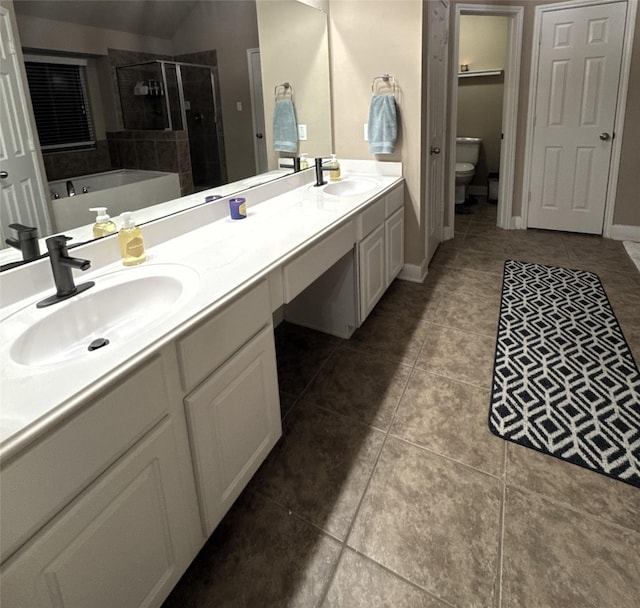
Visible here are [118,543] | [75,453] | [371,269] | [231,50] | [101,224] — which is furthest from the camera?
[371,269]

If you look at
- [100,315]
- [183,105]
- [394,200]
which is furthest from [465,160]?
[100,315]

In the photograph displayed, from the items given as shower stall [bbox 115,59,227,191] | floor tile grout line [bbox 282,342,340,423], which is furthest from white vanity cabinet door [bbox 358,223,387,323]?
shower stall [bbox 115,59,227,191]

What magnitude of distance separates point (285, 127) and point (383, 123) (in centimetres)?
73

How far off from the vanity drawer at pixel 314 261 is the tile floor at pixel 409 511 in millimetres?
610

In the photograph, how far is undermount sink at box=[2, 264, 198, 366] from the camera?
1084mm

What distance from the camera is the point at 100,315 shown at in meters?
1.28

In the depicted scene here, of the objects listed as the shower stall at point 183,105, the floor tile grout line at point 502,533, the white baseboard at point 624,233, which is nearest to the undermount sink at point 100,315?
the shower stall at point 183,105

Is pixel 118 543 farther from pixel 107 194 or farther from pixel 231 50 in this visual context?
pixel 231 50

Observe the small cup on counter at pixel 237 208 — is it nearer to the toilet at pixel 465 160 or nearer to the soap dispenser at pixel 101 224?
the soap dispenser at pixel 101 224

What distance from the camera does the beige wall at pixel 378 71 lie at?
2.75 m

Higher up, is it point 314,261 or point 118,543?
point 314,261

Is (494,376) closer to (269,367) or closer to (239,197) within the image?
(269,367)

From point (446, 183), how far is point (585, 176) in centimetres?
124

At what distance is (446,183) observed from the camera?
4.05 meters
